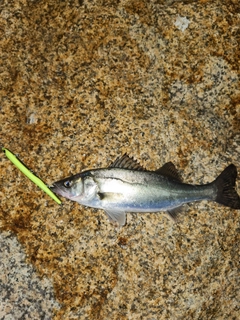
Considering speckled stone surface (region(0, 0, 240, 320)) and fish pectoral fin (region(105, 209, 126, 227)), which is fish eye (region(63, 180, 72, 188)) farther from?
fish pectoral fin (region(105, 209, 126, 227))

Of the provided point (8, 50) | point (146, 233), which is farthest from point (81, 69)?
point (146, 233)

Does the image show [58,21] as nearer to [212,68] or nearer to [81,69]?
[81,69]

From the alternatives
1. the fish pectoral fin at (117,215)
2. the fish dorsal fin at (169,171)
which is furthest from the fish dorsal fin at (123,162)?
the fish pectoral fin at (117,215)

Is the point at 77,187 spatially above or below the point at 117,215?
above

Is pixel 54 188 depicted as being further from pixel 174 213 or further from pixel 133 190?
pixel 174 213

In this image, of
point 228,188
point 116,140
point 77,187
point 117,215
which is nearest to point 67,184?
point 77,187

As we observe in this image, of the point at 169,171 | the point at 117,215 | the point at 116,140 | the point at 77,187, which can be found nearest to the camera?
the point at 77,187

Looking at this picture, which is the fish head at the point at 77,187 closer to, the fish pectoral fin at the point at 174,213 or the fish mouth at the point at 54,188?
the fish mouth at the point at 54,188
